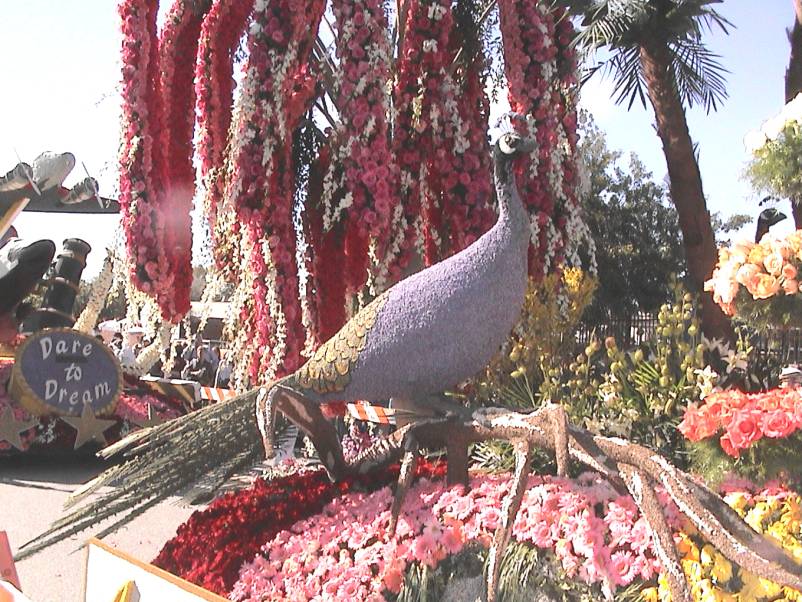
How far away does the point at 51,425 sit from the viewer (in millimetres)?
7473

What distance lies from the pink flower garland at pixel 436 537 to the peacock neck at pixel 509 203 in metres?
0.78

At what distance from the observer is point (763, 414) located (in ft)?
6.83

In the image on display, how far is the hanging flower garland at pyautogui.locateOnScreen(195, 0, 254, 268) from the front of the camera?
529 cm

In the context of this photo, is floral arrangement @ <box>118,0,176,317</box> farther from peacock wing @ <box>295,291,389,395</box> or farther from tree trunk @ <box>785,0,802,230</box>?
tree trunk @ <box>785,0,802,230</box>

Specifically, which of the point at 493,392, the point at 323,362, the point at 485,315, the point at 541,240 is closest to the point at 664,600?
the point at 485,315

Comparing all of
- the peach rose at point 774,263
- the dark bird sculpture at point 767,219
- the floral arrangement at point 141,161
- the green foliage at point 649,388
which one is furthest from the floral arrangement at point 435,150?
the peach rose at point 774,263

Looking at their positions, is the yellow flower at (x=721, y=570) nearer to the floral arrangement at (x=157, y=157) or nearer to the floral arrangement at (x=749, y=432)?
the floral arrangement at (x=749, y=432)

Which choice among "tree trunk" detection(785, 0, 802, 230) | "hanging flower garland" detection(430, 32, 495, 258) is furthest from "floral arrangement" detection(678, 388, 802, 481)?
"tree trunk" detection(785, 0, 802, 230)

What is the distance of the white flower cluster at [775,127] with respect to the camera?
252 cm

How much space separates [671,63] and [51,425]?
7.73 meters

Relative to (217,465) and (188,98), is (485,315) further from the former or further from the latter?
(188,98)

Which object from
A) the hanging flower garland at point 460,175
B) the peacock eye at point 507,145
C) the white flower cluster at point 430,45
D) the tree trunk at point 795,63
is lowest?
the peacock eye at point 507,145

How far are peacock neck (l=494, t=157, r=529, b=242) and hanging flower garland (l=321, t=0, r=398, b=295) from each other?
7.52 ft

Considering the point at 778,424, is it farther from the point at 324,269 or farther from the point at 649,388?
the point at 324,269
